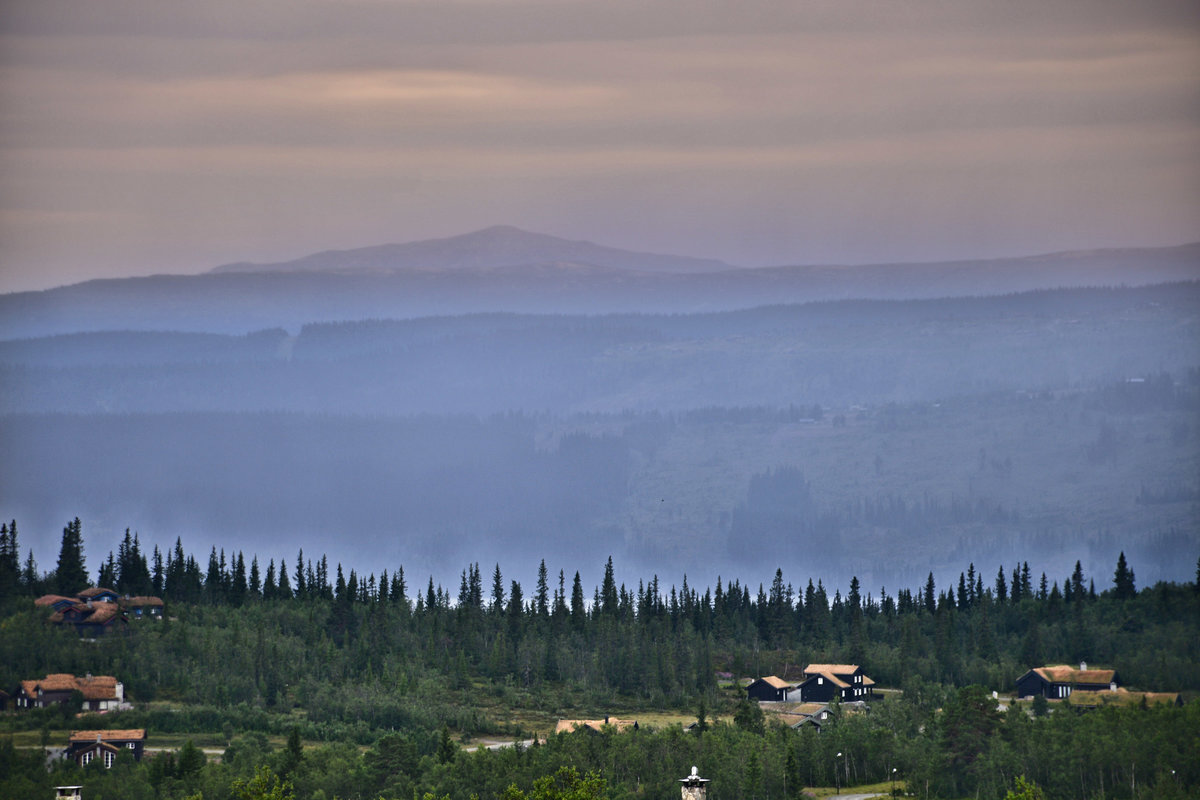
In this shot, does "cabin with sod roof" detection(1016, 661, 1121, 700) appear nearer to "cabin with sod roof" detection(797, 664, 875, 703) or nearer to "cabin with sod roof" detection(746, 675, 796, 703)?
"cabin with sod roof" detection(797, 664, 875, 703)

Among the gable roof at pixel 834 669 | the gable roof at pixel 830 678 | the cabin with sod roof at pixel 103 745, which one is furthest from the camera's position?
the gable roof at pixel 834 669

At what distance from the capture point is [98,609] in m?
182

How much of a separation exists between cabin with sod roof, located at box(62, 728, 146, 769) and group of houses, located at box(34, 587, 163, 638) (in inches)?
1580

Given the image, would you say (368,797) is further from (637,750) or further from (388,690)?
(388,690)

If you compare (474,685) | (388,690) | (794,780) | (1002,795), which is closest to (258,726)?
(388,690)

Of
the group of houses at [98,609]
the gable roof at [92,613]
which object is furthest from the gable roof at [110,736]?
the gable roof at [92,613]

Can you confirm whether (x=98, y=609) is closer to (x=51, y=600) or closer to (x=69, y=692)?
(x=51, y=600)

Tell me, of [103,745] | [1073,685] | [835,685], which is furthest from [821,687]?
[103,745]

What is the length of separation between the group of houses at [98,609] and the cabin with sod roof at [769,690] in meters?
61.2

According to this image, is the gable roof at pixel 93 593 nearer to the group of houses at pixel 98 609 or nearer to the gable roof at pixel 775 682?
the group of houses at pixel 98 609

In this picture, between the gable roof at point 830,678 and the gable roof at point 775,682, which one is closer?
the gable roof at point 775,682

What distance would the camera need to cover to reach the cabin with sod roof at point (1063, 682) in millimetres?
167625

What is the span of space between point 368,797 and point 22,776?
82.0 ft

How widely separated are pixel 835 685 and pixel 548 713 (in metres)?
27.5
